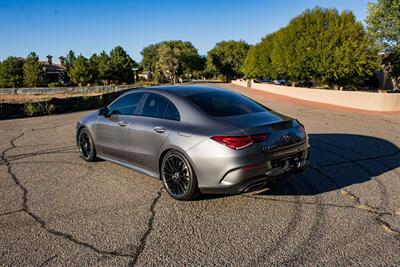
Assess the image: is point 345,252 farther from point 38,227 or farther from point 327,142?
point 327,142

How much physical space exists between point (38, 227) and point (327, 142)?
651cm

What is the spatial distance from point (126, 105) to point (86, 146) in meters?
1.52

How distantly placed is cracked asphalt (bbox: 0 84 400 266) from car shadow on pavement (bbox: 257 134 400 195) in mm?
20

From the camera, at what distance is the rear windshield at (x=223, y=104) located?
14.8 feet

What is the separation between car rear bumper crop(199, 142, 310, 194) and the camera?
12.8 feet

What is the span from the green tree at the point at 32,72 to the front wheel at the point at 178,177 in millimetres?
61714

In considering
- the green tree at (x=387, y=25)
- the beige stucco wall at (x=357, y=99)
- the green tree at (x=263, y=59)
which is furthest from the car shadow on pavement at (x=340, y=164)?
the green tree at (x=263, y=59)

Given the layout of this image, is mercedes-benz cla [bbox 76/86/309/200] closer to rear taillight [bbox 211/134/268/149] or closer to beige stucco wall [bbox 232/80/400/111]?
rear taillight [bbox 211/134/268/149]

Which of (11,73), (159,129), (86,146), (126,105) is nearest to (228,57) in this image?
(11,73)

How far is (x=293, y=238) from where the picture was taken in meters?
3.41

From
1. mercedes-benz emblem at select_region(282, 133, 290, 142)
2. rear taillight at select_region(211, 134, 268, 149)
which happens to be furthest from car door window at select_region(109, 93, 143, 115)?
mercedes-benz emblem at select_region(282, 133, 290, 142)

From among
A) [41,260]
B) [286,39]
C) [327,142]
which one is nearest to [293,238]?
[41,260]

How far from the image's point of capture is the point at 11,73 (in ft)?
196

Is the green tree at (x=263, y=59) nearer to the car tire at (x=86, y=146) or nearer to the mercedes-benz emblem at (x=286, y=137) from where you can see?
the car tire at (x=86, y=146)
